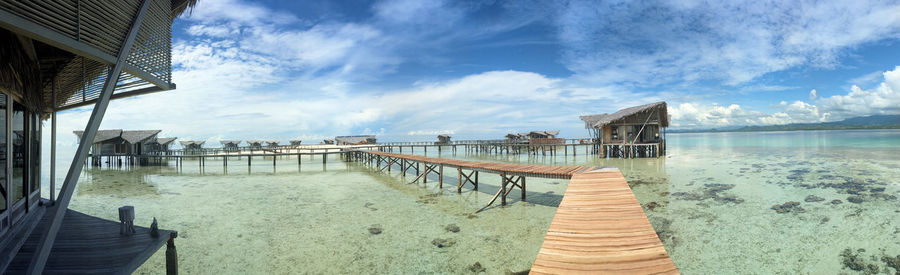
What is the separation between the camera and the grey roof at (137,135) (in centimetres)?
2712

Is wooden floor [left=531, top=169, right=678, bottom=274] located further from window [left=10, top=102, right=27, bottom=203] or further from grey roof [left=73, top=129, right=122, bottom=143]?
grey roof [left=73, top=129, right=122, bottom=143]

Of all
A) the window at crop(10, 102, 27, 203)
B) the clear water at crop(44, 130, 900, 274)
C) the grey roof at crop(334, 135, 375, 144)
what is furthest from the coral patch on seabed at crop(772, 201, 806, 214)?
the grey roof at crop(334, 135, 375, 144)

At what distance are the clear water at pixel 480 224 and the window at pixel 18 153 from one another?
2.13 m

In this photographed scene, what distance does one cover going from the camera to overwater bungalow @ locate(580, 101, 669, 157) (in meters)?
25.3

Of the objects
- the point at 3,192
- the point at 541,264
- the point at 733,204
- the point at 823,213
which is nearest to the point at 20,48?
the point at 3,192

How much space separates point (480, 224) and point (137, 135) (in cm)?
3379

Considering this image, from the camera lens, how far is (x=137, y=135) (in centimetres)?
2820

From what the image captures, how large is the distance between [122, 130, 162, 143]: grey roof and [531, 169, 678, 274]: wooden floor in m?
34.9

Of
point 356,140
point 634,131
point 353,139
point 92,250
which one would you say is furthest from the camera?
point 353,139

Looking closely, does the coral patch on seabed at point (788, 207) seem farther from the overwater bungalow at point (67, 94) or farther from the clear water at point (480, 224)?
the overwater bungalow at point (67, 94)

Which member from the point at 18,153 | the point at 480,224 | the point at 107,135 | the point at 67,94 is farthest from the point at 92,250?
the point at 107,135

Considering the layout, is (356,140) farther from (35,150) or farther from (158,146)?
(35,150)

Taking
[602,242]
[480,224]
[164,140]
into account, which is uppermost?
[164,140]

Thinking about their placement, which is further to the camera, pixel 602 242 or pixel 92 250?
pixel 92 250
